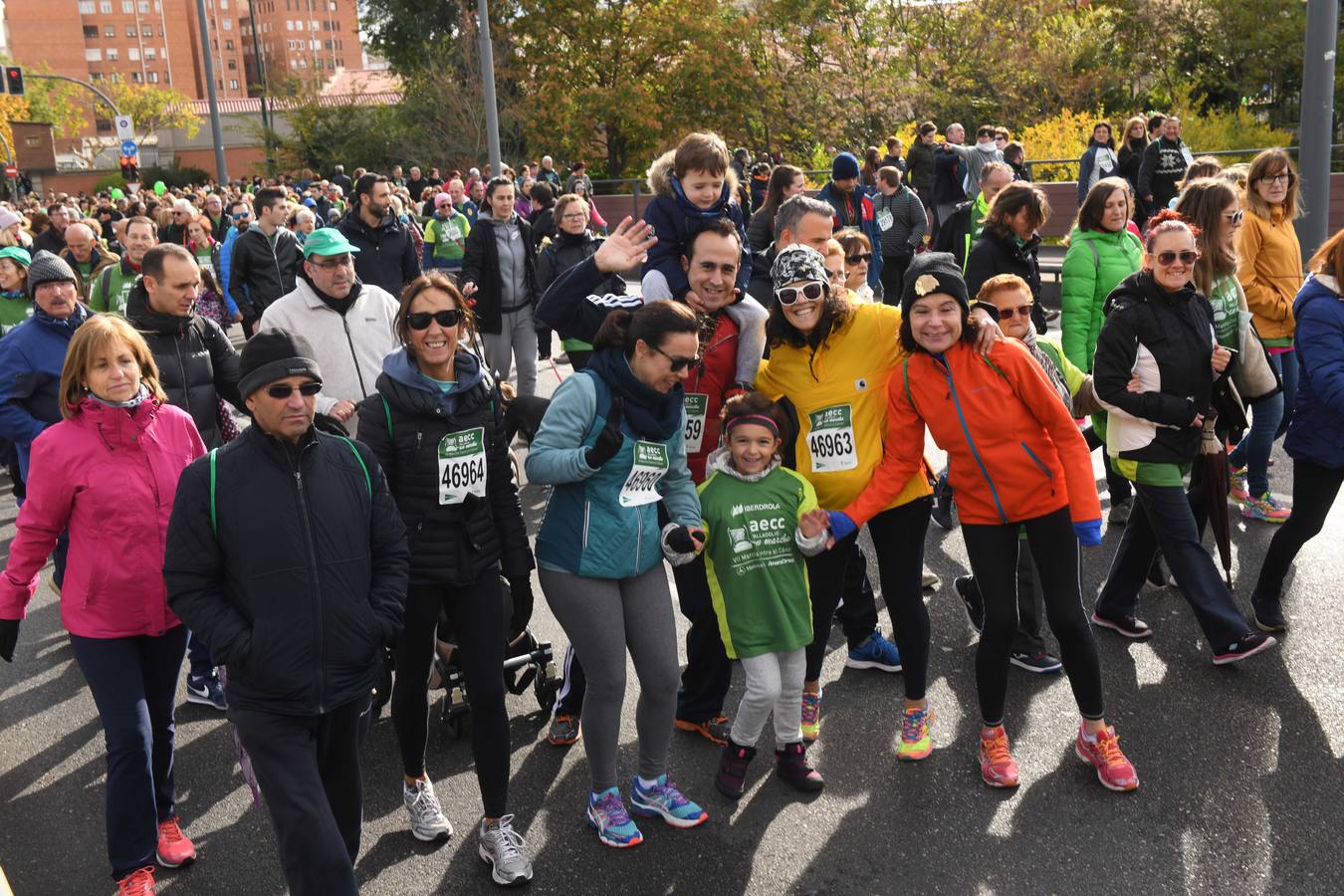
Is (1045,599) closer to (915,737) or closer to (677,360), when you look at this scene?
(915,737)

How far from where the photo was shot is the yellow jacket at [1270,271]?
7039 millimetres

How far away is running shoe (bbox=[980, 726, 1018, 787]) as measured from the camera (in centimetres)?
452

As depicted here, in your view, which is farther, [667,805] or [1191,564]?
[1191,564]

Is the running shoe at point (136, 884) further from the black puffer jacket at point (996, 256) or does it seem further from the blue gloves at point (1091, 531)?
the black puffer jacket at point (996, 256)

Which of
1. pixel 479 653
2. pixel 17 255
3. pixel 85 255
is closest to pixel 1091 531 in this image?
pixel 479 653

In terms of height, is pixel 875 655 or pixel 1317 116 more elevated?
pixel 1317 116

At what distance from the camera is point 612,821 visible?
14.0ft

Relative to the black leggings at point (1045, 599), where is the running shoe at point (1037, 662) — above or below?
below

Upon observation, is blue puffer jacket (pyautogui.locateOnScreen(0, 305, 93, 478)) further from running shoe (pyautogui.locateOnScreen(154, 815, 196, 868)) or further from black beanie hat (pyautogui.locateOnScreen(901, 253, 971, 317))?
black beanie hat (pyautogui.locateOnScreen(901, 253, 971, 317))

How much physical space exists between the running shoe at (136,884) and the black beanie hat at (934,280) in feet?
10.3

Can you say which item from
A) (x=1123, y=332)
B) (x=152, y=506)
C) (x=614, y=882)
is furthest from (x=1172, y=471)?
(x=152, y=506)

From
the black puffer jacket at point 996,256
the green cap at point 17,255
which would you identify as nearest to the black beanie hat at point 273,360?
the black puffer jacket at point 996,256

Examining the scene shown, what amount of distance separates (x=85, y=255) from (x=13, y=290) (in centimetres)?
189

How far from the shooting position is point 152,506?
414 centimetres
